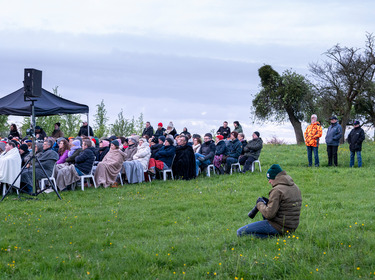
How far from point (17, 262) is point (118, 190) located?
24.7ft

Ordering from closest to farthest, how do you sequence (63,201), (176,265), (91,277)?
(91,277)
(176,265)
(63,201)

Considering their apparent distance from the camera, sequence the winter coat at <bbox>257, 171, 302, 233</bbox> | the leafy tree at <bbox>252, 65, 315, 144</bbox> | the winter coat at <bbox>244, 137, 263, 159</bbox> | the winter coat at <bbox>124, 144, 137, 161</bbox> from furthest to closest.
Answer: the leafy tree at <bbox>252, 65, 315, 144</bbox>
the winter coat at <bbox>244, 137, 263, 159</bbox>
the winter coat at <bbox>124, 144, 137, 161</bbox>
the winter coat at <bbox>257, 171, 302, 233</bbox>

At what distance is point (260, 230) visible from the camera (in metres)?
7.39

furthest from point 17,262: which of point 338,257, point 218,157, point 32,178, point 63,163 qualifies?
point 218,157

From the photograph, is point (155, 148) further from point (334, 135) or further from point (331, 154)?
point (331, 154)

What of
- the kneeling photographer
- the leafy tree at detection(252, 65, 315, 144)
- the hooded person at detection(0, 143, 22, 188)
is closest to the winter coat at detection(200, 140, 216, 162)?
the hooded person at detection(0, 143, 22, 188)

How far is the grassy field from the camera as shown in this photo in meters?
5.99

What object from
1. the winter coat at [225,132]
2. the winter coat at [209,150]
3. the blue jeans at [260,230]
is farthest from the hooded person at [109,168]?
the blue jeans at [260,230]

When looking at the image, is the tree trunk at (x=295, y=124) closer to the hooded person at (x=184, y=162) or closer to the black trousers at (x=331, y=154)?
the black trousers at (x=331, y=154)

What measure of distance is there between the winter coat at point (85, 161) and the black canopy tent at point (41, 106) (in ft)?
18.5

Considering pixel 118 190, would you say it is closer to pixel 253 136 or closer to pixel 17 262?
pixel 253 136

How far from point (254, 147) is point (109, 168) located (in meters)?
5.51

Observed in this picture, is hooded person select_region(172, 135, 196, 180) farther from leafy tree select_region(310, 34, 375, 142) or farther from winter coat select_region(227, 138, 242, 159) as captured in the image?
leafy tree select_region(310, 34, 375, 142)

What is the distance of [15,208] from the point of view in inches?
439
